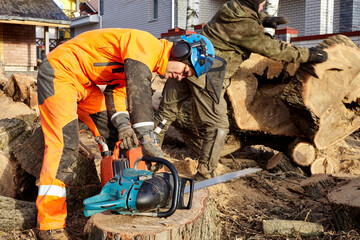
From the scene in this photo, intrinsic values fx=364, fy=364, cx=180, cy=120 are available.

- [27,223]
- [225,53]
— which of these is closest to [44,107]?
[27,223]

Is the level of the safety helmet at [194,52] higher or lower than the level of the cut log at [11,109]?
higher

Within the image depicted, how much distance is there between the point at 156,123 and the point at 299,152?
1.77 m

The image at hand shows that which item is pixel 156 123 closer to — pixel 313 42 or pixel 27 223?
pixel 27 223

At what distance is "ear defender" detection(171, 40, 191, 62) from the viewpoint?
262 cm

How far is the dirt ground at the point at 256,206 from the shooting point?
2926mm

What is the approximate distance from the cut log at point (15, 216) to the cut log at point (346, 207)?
2.43 m

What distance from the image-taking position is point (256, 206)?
140 inches

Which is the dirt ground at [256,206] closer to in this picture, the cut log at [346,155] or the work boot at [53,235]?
the work boot at [53,235]

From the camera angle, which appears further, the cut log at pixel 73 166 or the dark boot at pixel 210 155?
the dark boot at pixel 210 155

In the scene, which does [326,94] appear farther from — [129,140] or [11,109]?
[11,109]

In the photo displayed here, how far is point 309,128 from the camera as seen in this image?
13.7ft

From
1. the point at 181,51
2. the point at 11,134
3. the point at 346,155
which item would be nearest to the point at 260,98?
the point at 346,155

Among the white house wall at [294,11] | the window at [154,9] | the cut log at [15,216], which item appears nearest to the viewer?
the cut log at [15,216]

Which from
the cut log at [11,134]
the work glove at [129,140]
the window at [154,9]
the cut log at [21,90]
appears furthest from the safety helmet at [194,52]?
the window at [154,9]
